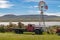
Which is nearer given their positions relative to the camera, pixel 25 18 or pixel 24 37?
pixel 24 37

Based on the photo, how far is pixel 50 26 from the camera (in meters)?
9.34

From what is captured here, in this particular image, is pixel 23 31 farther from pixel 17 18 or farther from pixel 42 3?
pixel 42 3

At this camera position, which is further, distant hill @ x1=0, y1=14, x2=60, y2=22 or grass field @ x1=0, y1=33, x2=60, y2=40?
distant hill @ x1=0, y1=14, x2=60, y2=22

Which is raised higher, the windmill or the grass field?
the windmill

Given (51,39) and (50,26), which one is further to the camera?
(50,26)

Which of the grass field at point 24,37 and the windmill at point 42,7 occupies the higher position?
the windmill at point 42,7

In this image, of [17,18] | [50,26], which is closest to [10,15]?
[17,18]

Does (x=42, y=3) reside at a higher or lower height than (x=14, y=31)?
higher

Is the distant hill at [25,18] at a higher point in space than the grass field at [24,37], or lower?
higher

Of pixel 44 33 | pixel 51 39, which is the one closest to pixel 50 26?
pixel 44 33

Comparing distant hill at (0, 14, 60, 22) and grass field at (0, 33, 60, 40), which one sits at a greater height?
distant hill at (0, 14, 60, 22)

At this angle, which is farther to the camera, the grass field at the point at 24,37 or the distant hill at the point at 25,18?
the distant hill at the point at 25,18

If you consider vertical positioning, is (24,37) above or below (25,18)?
below

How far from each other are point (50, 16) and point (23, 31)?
1144 millimetres
